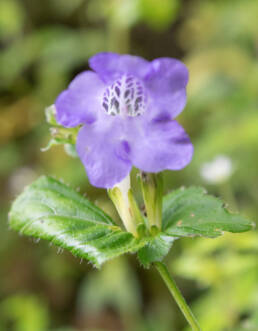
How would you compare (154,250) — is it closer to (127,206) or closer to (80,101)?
(127,206)

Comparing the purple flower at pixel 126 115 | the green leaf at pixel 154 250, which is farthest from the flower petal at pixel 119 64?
the green leaf at pixel 154 250

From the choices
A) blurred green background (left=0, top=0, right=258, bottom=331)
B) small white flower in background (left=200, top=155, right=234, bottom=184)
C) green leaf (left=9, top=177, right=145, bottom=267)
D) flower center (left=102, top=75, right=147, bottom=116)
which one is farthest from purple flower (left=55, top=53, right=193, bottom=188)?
blurred green background (left=0, top=0, right=258, bottom=331)

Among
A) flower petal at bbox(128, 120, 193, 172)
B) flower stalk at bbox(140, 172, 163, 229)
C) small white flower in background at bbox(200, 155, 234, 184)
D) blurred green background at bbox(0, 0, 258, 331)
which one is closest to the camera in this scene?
flower petal at bbox(128, 120, 193, 172)

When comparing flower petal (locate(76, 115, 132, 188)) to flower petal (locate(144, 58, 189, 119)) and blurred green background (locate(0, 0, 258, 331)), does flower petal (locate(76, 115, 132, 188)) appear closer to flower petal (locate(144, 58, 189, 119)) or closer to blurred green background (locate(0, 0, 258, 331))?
flower petal (locate(144, 58, 189, 119))

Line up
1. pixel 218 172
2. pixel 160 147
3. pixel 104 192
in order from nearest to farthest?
pixel 160 147 → pixel 218 172 → pixel 104 192

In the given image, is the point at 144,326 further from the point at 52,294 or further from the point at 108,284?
the point at 52,294

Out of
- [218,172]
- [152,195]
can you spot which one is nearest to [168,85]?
[152,195]

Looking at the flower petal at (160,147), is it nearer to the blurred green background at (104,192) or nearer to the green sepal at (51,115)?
the green sepal at (51,115)
